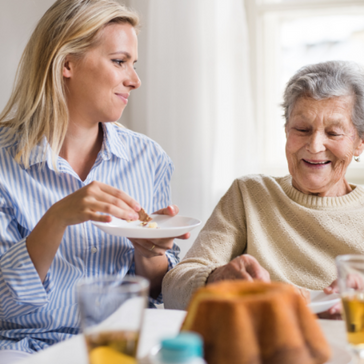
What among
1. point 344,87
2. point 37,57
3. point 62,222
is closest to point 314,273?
point 344,87

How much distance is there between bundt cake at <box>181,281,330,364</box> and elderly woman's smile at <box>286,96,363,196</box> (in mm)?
946

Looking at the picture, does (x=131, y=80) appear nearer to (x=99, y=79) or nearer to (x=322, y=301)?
(x=99, y=79)

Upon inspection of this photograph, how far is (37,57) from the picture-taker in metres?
1.54

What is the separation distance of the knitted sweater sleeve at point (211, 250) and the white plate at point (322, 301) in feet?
1.10

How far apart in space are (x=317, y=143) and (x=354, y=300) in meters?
0.88

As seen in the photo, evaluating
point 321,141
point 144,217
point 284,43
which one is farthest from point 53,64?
point 284,43

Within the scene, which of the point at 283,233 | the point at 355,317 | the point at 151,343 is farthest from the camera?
the point at 283,233

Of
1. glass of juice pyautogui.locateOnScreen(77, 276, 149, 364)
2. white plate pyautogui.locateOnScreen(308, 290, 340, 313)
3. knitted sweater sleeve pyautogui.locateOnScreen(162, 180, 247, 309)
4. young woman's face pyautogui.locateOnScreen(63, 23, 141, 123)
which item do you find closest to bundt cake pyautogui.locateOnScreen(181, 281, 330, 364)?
glass of juice pyautogui.locateOnScreen(77, 276, 149, 364)

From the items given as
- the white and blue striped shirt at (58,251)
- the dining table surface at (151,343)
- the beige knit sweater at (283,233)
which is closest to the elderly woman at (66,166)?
the white and blue striped shirt at (58,251)

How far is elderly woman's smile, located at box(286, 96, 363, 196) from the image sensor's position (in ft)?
4.79

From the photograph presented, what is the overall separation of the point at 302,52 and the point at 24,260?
8.26 feet

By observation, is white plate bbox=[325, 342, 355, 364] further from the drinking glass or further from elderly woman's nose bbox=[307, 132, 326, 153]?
elderly woman's nose bbox=[307, 132, 326, 153]

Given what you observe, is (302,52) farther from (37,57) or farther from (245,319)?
(245,319)

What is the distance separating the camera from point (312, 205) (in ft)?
5.05
